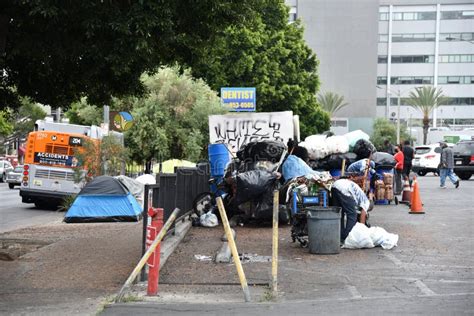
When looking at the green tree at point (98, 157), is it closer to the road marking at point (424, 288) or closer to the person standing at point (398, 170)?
the person standing at point (398, 170)

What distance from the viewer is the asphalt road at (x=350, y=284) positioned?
7.48m

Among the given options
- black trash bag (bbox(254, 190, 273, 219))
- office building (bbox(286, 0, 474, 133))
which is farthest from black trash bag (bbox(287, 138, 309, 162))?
office building (bbox(286, 0, 474, 133))

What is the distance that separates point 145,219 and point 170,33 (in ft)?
8.66

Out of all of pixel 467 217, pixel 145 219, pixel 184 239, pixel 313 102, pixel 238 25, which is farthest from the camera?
pixel 313 102

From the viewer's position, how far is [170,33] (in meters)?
9.84

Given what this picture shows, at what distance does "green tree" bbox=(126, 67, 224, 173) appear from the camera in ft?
98.3

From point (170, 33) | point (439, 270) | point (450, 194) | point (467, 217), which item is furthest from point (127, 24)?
point (450, 194)

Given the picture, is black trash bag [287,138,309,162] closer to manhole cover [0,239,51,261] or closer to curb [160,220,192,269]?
curb [160,220,192,269]

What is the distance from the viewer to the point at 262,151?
15.7 m

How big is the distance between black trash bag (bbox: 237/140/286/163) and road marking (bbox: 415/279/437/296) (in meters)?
6.91

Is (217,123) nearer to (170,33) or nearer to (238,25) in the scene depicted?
(238,25)

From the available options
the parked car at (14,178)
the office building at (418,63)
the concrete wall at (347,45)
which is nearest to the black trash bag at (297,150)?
the parked car at (14,178)

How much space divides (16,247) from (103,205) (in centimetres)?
563

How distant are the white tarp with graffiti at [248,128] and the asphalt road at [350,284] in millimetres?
5659
